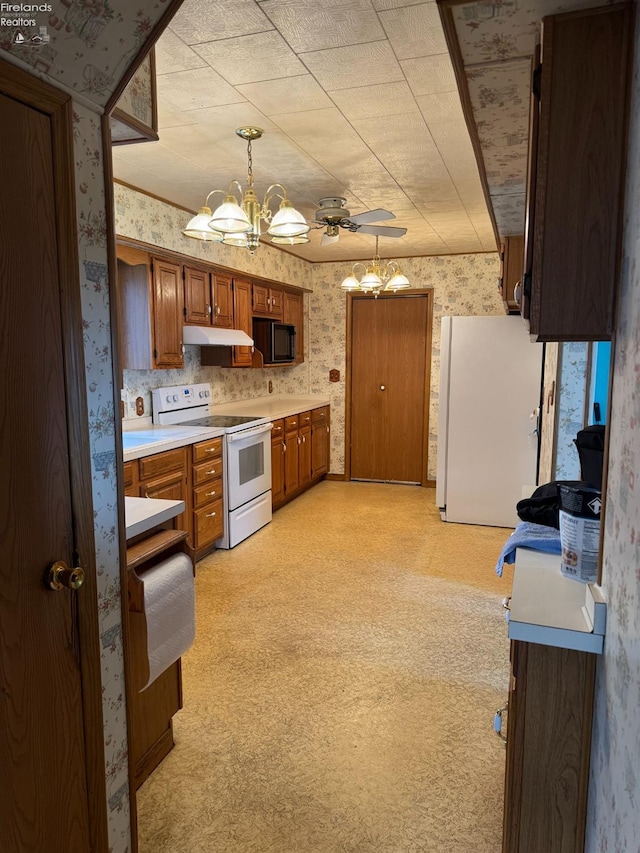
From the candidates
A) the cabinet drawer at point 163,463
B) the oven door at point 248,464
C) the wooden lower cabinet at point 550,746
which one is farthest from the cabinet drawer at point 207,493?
the wooden lower cabinet at point 550,746

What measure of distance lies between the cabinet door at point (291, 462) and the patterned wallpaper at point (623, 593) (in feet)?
13.3

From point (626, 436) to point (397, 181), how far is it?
280 centimetres

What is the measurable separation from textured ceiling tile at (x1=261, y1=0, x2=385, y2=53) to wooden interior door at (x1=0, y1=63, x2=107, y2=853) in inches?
37.1

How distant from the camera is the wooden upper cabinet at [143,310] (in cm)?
370

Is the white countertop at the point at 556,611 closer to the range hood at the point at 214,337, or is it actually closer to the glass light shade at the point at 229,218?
the glass light shade at the point at 229,218

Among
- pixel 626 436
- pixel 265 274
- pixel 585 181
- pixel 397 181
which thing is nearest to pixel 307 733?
pixel 626 436

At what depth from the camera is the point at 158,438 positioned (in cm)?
359

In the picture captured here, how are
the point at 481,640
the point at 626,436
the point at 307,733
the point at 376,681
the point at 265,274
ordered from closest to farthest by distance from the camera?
the point at 626,436
the point at 307,733
the point at 376,681
the point at 481,640
the point at 265,274

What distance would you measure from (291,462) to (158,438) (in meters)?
1.99

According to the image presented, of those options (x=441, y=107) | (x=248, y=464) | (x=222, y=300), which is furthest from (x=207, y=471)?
(x=441, y=107)

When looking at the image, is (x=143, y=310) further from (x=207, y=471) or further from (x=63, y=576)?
(x=63, y=576)

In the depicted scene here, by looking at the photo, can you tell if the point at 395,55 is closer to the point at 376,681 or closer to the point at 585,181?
→ the point at 585,181

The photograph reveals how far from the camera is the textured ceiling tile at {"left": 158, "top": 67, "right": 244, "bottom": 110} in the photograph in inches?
86.3

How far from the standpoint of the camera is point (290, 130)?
2713mm
